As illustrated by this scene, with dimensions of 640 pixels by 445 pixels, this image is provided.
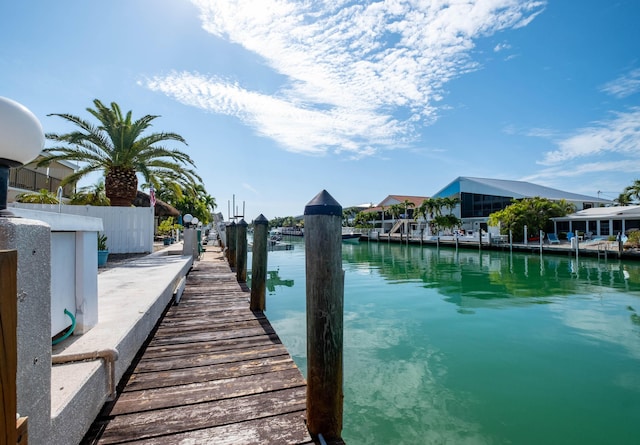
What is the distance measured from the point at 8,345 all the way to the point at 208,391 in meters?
2.23

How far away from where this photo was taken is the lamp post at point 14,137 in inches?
69.4

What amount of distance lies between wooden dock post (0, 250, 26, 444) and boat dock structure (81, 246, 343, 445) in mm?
1484

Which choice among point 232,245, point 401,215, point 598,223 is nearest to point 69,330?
point 232,245

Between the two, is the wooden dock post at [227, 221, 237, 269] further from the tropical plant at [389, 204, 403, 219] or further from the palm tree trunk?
the tropical plant at [389, 204, 403, 219]

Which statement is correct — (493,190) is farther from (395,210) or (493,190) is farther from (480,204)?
(395,210)

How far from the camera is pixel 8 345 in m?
1.17

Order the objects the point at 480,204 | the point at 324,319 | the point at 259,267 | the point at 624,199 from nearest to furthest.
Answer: the point at 324,319 < the point at 259,267 < the point at 624,199 < the point at 480,204

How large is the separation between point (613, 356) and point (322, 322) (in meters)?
8.16

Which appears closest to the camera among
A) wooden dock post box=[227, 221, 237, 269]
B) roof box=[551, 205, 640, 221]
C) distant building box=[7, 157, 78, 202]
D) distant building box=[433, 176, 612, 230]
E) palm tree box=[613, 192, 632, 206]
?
wooden dock post box=[227, 221, 237, 269]

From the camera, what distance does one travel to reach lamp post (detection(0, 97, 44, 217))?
5.79ft

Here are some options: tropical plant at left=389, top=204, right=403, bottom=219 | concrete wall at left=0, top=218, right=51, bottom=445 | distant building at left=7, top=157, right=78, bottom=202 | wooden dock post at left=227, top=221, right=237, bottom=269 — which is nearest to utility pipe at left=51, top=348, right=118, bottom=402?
concrete wall at left=0, top=218, right=51, bottom=445

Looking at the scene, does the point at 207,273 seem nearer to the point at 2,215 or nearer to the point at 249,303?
the point at 249,303

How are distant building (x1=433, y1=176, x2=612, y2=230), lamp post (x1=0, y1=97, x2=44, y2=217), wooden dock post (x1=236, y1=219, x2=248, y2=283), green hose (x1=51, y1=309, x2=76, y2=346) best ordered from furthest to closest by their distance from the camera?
distant building (x1=433, y1=176, x2=612, y2=230), wooden dock post (x1=236, y1=219, x2=248, y2=283), green hose (x1=51, y1=309, x2=76, y2=346), lamp post (x1=0, y1=97, x2=44, y2=217)

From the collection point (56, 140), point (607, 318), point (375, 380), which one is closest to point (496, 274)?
point (607, 318)
